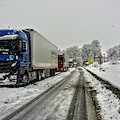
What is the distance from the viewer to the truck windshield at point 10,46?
8.20 meters

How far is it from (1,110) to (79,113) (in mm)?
2645

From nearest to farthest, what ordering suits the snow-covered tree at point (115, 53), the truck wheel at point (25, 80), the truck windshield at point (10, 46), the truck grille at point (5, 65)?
the truck grille at point (5, 65) → the truck windshield at point (10, 46) → the truck wheel at point (25, 80) → the snow-covered tree at point (115, 53)

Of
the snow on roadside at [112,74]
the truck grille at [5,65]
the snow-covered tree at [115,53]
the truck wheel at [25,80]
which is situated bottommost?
the snow on roadside at [112,74]

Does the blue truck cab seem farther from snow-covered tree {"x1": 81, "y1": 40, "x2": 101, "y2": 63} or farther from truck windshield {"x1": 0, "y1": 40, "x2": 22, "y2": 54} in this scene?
snow-covered tree {"x1": 81, "y1": 40, "x2": 101, "y2": 63}

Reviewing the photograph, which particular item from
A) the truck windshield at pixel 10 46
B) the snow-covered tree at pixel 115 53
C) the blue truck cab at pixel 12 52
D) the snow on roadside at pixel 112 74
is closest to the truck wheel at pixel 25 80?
the blue truck cab at pixel 12 52

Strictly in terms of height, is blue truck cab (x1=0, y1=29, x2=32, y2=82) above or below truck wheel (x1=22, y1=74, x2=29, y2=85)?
above

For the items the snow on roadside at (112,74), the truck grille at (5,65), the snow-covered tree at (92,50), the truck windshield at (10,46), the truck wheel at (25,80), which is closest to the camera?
the truck grille at (5,65)

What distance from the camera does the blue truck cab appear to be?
8055mm

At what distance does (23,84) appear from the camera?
29.0 ft

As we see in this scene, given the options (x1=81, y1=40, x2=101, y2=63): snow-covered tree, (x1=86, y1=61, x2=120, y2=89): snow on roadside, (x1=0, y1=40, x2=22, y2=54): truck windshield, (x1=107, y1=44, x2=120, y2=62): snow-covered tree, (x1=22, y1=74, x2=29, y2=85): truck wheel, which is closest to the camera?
(x1=0, y1=40, x2=22, y2=54): truck windshield

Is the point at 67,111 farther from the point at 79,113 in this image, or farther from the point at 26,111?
the point at 26,111

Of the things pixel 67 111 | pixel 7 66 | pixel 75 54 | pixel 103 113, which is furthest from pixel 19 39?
pixel 75 54

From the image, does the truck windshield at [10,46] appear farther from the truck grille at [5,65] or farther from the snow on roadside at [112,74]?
the snow on roadside at [112,74]

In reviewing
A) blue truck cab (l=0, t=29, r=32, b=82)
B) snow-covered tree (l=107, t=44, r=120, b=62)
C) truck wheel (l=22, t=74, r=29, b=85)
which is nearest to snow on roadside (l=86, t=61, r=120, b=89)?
truck wheel (l=22, t=74, r=29, b=85)
